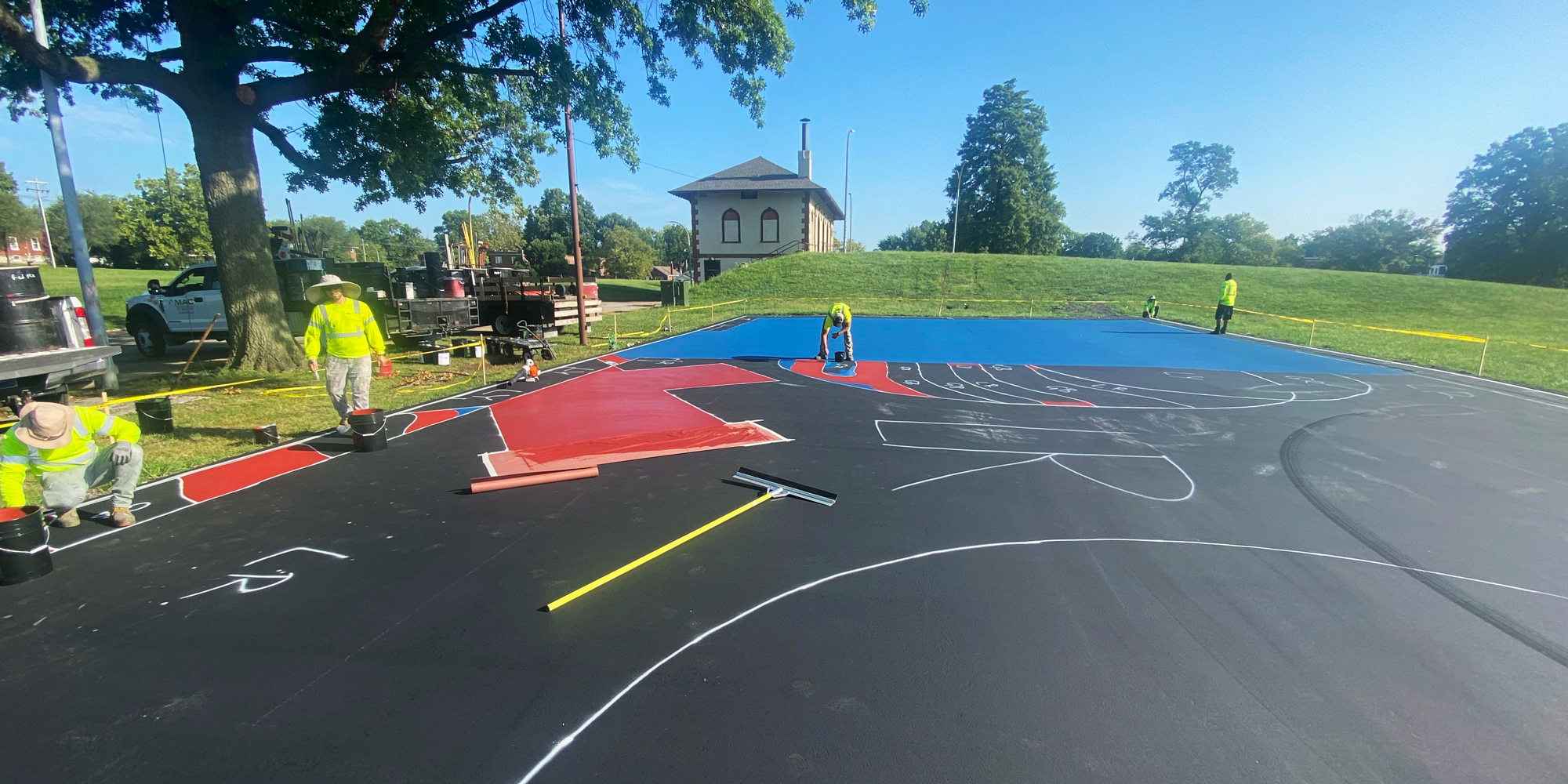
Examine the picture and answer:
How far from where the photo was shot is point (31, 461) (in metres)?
4.54

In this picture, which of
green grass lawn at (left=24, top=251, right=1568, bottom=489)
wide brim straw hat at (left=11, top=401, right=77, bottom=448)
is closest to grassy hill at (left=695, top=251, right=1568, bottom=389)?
green grass lawn at (left=24, top=251, right=1568, bottom=489)

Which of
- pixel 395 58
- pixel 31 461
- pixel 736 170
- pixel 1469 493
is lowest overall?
pixel 1469 493

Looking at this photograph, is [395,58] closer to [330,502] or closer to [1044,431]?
[330,502]

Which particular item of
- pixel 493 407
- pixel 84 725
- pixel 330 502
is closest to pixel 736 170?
pixel 493 407

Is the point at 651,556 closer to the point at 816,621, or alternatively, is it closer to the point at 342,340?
the point at 816,621

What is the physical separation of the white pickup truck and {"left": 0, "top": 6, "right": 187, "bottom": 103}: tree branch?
5.03 metres

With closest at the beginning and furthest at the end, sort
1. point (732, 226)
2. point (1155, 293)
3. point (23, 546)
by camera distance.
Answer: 1. point (23, 546)
2. point (1155, 293)
3. point (732, 226)

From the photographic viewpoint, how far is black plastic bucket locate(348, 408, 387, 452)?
6938 mm

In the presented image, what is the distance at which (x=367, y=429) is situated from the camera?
6.97m

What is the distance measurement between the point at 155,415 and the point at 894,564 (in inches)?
361

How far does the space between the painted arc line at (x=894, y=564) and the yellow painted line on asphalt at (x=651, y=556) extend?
3.19ft

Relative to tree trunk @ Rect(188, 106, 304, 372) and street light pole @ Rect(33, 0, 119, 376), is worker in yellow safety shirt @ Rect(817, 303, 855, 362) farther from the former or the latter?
street light pole @ Rect(33, 0, 119, 376)

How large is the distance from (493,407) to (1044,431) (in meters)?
8.36

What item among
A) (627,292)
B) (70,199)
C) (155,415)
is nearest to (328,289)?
(155,415)
